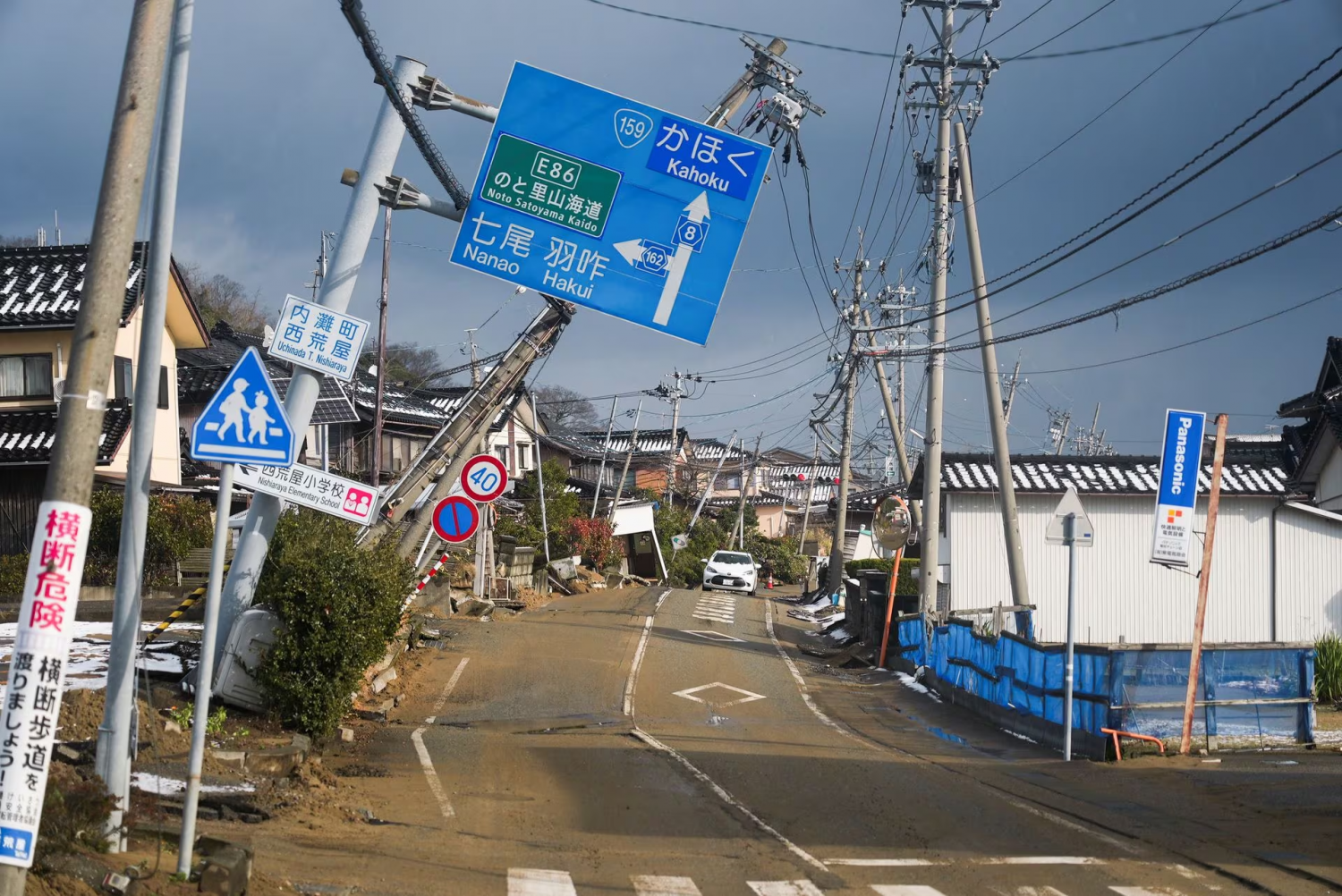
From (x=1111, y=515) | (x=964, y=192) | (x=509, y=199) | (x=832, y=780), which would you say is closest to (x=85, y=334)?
(x=509, y=199)

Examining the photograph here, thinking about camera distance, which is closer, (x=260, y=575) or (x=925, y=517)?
(x=260, y=575)

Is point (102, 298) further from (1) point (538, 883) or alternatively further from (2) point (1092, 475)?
(2) point (1092, 475)

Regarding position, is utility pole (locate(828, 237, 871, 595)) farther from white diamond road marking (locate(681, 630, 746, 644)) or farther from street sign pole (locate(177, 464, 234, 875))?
street sign pole (locate(177, 464, 234, 875))

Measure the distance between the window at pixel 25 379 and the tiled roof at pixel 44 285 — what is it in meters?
1.18

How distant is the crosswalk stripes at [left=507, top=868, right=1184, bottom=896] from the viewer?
7.41 meters

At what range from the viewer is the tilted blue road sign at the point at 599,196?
1172cm

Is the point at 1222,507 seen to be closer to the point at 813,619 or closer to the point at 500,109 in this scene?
the point at 813,619

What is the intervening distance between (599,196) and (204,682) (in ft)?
21.9

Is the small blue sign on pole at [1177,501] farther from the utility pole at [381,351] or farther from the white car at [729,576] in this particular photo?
the white car at [729,576]

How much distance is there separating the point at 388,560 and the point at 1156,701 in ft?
31.8

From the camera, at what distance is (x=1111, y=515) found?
26594 mm

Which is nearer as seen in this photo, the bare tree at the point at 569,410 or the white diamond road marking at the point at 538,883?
the white diamond road marking at the point at 538,883

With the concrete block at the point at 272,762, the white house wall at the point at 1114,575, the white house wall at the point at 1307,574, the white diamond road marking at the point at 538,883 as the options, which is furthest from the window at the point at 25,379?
the white house wall at the point at 1307,574

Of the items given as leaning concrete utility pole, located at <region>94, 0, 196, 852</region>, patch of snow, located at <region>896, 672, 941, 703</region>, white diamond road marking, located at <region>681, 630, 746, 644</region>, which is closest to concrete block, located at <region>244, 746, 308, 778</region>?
leaning concrete utility pole, located at <region>94, 0, 196, 852</region>
